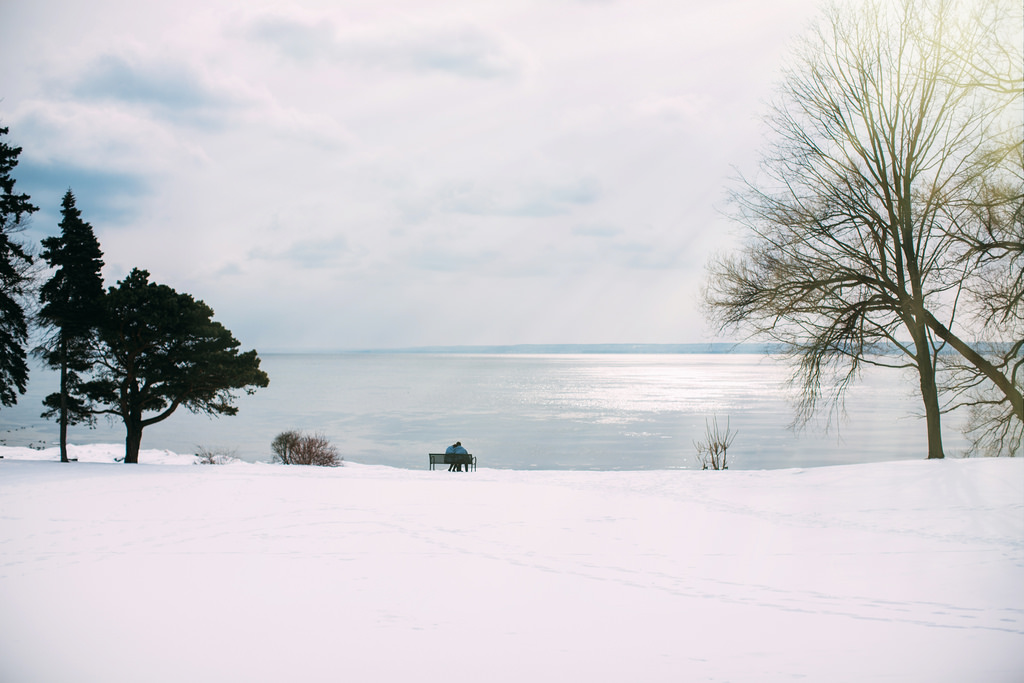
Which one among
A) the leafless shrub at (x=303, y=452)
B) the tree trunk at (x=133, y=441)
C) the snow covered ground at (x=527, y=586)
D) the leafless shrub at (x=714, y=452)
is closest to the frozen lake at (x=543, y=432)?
the leafless shrub at (x=714, y=452)

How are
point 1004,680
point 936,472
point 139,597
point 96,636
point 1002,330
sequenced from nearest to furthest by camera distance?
point 1004,680 → point 96,636 → point 139,597 → point 936,472 → point 1002,330

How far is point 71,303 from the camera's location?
70.3 feet

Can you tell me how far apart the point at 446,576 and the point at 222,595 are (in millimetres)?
2432

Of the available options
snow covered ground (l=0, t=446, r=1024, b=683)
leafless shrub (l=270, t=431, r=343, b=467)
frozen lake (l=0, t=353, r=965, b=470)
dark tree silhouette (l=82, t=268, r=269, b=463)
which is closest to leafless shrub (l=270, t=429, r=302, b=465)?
leafless shrub (l=270, t=431, r=343, b=467)

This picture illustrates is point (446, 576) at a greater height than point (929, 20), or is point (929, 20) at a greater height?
point (929, 20)

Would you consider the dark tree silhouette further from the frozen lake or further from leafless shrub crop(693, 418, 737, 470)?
leafless shrub crop(693, 418, 737, 470)

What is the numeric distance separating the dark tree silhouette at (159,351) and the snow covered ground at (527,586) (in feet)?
31.2

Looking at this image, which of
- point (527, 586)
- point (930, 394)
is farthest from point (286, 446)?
point (930, 394)

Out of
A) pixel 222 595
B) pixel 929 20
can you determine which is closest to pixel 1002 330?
pixel 929 20

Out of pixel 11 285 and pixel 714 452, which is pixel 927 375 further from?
pixel 11 285

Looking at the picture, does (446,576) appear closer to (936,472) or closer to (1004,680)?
(1004,680)

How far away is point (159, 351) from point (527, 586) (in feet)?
64.9

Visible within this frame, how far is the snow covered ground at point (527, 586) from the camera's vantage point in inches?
198

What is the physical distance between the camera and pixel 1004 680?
4.71 metres
